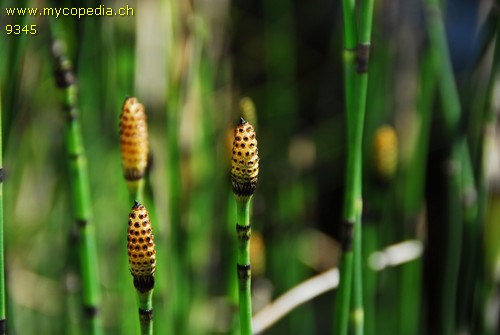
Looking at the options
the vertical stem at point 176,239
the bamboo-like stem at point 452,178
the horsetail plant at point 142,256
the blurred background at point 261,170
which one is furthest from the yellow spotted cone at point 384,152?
the horsetail plant at point 142,256

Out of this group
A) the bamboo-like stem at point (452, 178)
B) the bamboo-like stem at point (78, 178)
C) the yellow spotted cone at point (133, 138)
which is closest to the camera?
the yellow spotted cone at point (133, 138)

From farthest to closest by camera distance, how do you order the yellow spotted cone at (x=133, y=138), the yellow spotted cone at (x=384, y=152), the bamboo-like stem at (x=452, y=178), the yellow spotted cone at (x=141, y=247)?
the bamboo-like stem at (x=452, y=178) → the yellow spotted cone at (x=384, y=152) → the yellow spotted cone at (x=133, y=138) → the yellow spotted cone at (x=141, y=247)

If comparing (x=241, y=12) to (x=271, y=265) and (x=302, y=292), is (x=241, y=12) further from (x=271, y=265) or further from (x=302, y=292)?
(x=302, y=292)

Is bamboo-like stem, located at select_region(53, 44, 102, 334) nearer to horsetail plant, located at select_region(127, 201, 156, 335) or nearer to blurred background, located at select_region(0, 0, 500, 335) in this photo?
blurred background, located at select_region(0, 0, 500, 335)

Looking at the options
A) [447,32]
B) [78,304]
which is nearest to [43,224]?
[78,304]

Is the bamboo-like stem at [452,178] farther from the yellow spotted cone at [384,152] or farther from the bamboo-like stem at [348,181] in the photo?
the bamboo-like stem at [348,181]

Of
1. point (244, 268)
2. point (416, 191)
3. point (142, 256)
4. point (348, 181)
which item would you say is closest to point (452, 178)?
point (416, 191)

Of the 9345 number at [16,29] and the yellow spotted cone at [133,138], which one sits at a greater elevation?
the 9345 number at [16,29]
